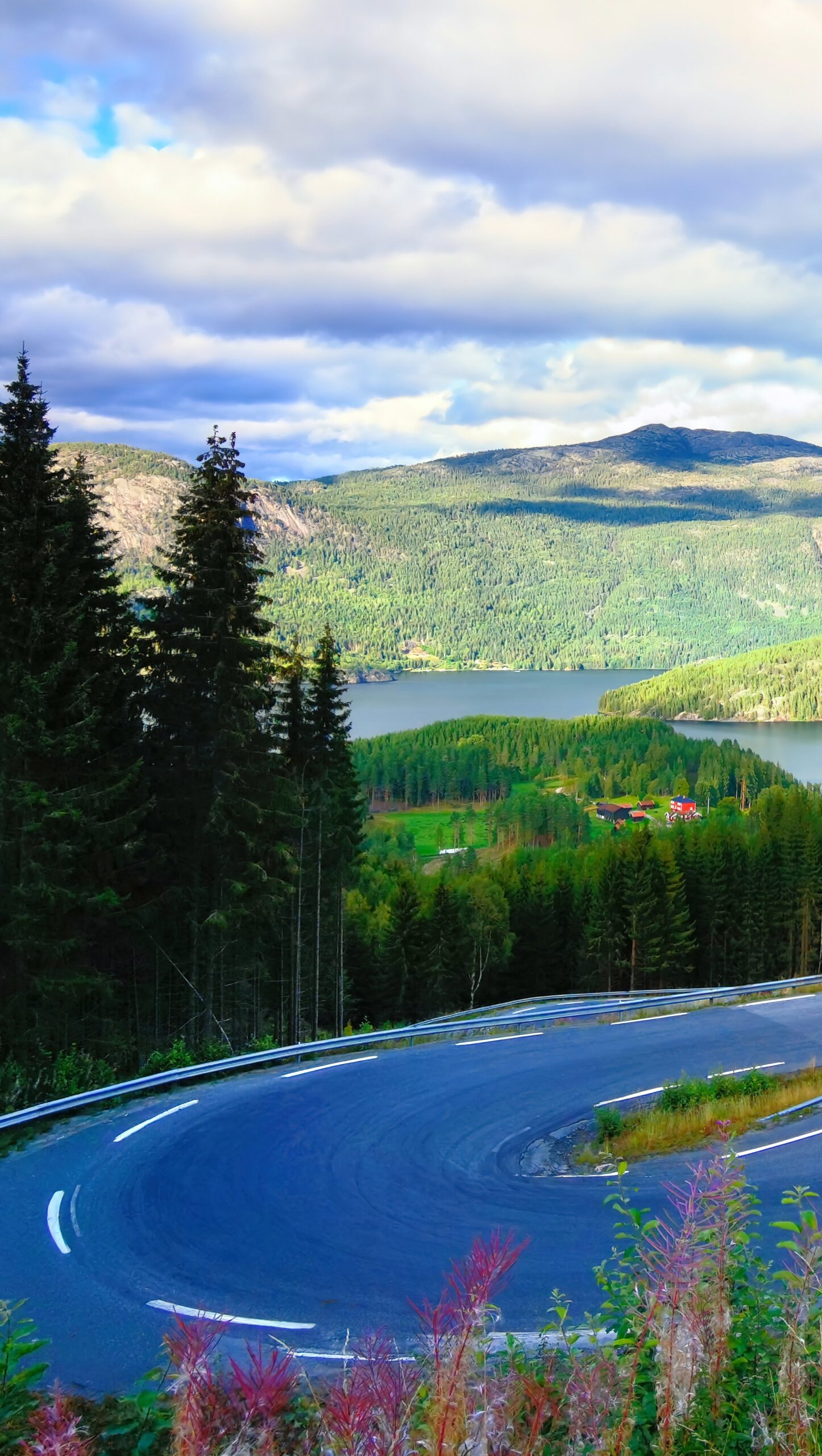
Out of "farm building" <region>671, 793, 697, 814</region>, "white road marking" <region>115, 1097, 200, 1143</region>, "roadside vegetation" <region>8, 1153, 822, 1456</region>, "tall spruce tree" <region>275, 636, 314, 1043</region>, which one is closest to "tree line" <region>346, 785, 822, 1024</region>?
"tall spruce tree" <region>275, 636, 314, 1043</region>

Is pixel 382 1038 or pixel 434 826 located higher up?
pixel 382 1038

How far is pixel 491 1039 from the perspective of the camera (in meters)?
18.8

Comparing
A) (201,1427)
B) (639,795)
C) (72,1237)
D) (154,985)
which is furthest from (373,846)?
(201,1427)

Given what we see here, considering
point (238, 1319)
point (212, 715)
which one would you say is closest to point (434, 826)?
point (212, 715)

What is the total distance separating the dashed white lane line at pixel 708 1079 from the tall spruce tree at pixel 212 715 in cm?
770

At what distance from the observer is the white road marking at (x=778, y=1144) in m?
12.8

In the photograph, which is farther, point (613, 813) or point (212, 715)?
point (613, 813)

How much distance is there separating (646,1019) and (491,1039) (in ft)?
13.9

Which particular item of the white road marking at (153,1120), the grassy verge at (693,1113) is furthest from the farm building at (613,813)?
the white road marking at (153,1120)

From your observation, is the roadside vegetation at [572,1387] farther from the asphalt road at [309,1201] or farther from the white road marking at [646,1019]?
the white road marking at [646,1019]

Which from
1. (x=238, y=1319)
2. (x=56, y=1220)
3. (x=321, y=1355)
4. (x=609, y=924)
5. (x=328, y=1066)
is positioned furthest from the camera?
(x=609, y=924)

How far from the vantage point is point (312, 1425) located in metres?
6.22

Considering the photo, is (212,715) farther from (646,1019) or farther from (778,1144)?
(778,1144)

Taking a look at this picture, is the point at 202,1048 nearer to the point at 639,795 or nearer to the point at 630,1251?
the point at 630,1251
